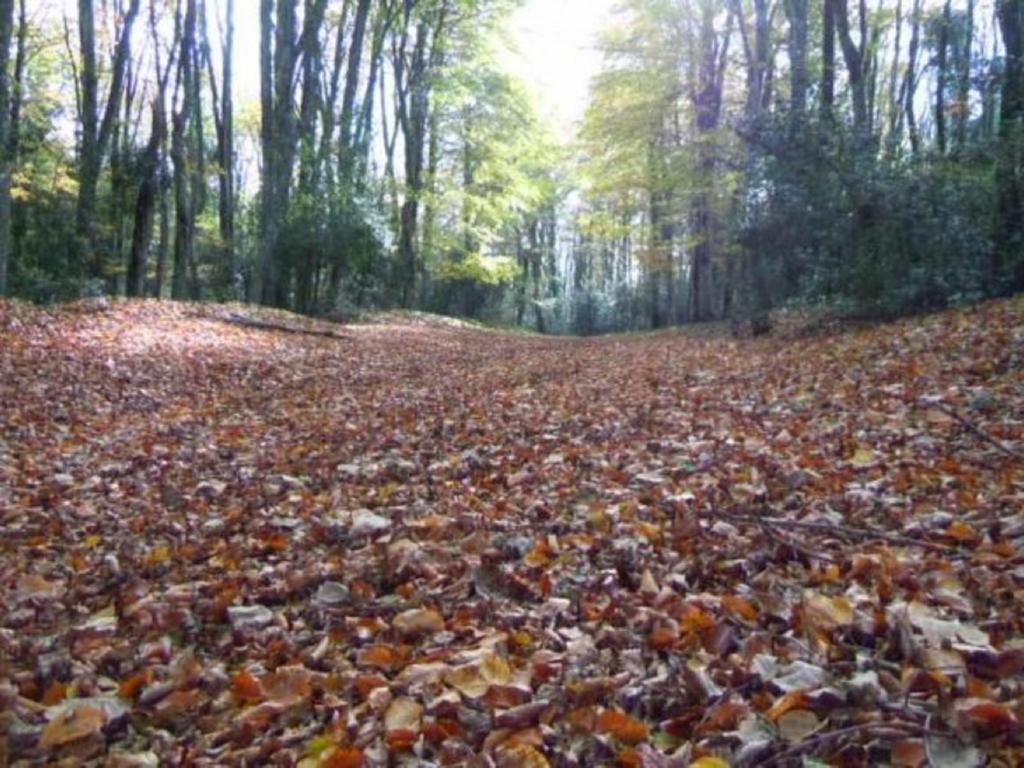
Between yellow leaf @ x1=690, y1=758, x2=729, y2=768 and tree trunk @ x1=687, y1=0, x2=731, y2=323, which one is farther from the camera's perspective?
tree trunk @ x1=687, y1=0, x2=731, y2=323

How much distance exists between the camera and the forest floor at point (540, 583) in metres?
1.73

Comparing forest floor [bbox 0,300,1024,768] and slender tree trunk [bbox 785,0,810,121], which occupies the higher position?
slender tree trunk [bbox 785,0,810,121]

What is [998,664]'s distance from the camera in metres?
1.75

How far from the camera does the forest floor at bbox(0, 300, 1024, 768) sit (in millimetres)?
1727

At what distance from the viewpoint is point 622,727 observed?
1.68 m

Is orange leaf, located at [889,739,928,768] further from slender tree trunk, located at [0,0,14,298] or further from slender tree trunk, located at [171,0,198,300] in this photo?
slender tree trunk, located at [171,0,198,300]

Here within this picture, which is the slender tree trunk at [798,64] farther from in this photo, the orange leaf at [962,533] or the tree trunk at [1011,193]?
the orange leaf at [962,533]

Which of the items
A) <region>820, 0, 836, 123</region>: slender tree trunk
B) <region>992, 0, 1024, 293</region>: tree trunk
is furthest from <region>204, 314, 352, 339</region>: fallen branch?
<region>992, 0, 1024, 293</region>: tree trunk

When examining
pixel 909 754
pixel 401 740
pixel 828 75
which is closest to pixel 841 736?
pixel 909 754

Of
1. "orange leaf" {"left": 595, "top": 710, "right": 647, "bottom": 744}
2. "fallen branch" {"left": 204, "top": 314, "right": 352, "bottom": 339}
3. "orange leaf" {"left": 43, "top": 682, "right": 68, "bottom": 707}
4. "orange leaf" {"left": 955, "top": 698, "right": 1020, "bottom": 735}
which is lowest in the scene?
"orange leaf" {"left": 43, "top": 682, "right": 68, "bottom": 707}

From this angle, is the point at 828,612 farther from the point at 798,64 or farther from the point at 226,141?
the point at 226,141

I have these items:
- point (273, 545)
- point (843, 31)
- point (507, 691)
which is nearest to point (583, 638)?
point (507, 691)

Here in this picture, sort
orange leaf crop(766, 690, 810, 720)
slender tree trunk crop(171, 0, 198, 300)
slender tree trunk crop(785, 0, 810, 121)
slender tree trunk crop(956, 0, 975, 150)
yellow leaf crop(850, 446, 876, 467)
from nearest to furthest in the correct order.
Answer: orange leaf crop(766, 690, 810, 720), yellow leaf crop(850, 446, 876, 467), slender tree trunk crop(785, 0, 810, 121), slender tree trunk crop(956, 0, 975, 150), slender tree trunk crop(171, 0, 198, 300)

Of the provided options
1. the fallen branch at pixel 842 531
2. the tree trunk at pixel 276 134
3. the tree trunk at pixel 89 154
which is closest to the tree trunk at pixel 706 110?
the tree trunk at pixel 276 134
